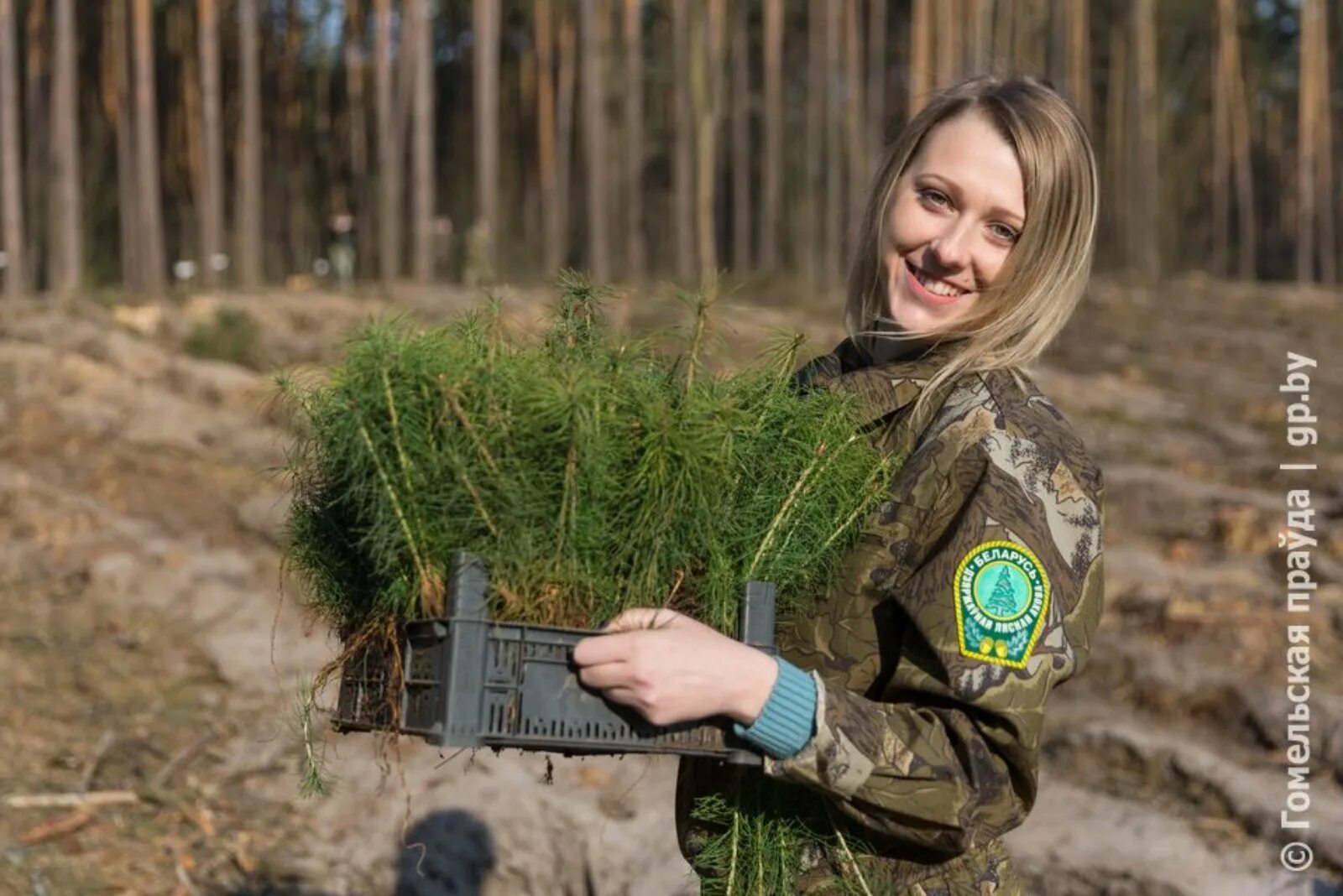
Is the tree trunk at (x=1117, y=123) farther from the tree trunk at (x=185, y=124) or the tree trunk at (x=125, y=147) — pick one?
the tree trunk at (x=125, y=147)

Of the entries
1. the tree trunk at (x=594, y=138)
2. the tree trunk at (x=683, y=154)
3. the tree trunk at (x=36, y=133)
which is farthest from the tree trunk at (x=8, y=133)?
the tree trunk at (x=683, y=154)

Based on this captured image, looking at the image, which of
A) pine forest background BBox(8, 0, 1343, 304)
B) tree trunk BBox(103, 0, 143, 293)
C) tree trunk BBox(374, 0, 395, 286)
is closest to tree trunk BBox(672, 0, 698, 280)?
pine forest background BBox(8, 0, 1343, 304)

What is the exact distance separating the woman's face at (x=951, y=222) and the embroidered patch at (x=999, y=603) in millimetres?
374

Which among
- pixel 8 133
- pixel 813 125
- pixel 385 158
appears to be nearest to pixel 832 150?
pixel 813 125

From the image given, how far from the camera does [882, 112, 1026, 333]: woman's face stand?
1.92m

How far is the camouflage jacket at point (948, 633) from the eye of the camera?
5.51 feet

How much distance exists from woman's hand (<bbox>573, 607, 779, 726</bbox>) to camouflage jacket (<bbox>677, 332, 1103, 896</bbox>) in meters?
→ 0.09

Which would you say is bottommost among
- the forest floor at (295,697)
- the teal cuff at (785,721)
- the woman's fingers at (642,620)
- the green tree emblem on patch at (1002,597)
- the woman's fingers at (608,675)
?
the forest floor at (295,697)

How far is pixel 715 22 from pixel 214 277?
29.6ft

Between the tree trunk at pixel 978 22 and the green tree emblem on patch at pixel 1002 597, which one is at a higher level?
the tree trunk at pixel 978 22

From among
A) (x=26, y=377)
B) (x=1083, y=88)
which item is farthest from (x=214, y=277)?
(x=1083, y=88)

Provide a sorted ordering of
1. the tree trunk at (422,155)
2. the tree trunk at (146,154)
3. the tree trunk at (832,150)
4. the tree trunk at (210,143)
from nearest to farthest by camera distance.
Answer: the tree trunk at (210,143) < the tree trunk at (146,154) < the tree trunk at (422,155) < the tree trunk at (832,150)

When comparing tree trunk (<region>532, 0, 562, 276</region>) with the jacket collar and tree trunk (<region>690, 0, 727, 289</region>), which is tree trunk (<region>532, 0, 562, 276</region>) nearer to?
tree trunk (<region>690, 0, 727, 289</region>)

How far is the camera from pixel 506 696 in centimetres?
159
